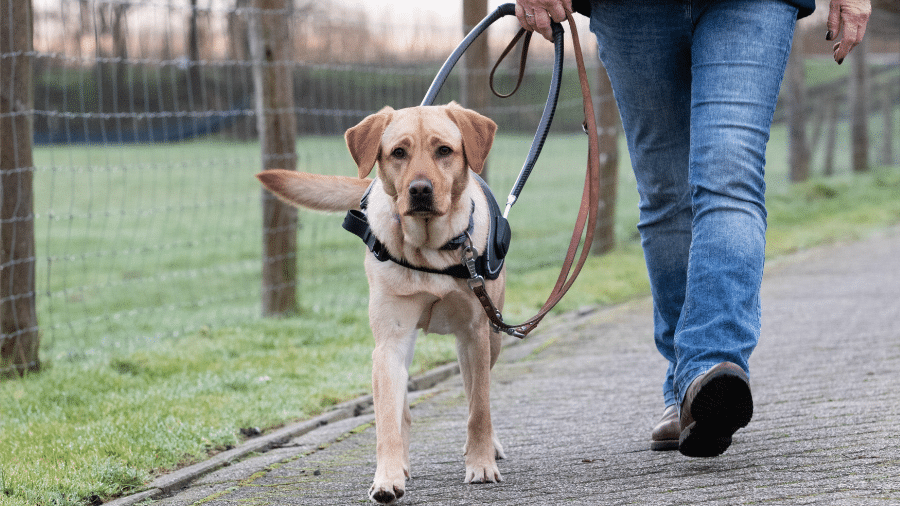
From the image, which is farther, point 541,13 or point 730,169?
point 541,13

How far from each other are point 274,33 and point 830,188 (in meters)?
11.5

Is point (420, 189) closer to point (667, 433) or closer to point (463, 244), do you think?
point (463, 244)

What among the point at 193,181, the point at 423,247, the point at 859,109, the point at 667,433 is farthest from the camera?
the point at 193,181

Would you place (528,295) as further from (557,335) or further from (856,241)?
(856,241)

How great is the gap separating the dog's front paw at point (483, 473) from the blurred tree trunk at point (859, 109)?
62.7ft

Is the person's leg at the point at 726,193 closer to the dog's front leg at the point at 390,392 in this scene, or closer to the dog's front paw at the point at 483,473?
the dog's front paw at the point at 483,473

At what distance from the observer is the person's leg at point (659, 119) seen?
292 cm

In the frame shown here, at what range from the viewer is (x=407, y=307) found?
3031 mm

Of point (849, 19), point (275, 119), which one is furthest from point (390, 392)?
point (275, 119)

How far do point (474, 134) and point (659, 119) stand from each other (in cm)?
61

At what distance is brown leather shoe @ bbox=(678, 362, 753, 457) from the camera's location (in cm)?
237

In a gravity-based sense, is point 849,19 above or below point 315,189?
above

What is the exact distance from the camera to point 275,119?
651 cm

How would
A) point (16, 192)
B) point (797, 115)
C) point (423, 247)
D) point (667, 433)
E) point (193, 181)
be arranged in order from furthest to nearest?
point (193, 181), point (797, 115), point (16, 192), point (667, 433), point (423, 247)
